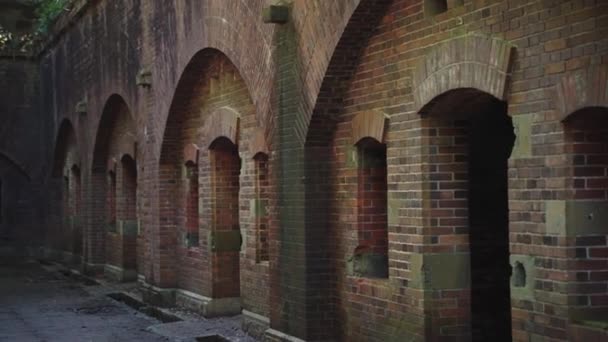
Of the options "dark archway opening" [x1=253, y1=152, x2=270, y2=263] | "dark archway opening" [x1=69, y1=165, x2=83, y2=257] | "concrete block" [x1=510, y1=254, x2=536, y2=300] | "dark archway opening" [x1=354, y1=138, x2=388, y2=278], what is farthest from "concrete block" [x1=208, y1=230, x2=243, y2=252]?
"dark archway opening" [x1=69, y1=165, x2=83, y2=257]

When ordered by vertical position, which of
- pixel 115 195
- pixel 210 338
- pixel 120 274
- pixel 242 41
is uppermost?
pixel 242 41

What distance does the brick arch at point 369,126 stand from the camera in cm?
798

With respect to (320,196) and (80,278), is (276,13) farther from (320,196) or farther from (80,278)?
(80,278)

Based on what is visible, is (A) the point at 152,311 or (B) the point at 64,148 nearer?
(A) the point at 152,311

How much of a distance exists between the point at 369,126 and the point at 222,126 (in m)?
4.21

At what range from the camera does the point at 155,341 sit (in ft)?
36.6

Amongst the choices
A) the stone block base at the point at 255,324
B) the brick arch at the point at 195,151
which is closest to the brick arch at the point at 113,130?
the brick arch at the point at 195,151

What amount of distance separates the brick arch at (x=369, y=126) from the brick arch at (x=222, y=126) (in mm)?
3417

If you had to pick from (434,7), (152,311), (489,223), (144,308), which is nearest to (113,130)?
(144,308)

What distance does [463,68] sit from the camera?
6.74 metres

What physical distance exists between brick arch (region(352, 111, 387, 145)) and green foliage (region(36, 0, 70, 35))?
51.1 feet

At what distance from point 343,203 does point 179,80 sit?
196 inches

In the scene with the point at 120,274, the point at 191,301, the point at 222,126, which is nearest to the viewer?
the point at 222,126

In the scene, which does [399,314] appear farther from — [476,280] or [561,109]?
[561,109]
